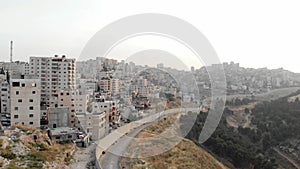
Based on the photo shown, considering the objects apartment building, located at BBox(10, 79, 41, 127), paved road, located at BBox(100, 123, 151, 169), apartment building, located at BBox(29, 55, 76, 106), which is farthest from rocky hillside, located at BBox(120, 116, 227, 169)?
apartment building, located at BBox(29, 55, 76, 106)

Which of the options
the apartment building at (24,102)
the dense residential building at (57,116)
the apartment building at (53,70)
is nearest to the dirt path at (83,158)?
the dense residential building at (57,116)

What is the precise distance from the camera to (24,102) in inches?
228

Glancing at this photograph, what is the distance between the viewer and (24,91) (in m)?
5.81

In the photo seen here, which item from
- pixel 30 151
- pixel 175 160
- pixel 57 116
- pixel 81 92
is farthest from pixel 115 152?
pixel 81 92

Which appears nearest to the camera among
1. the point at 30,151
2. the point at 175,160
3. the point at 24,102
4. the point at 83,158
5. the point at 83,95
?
the point at 30,151

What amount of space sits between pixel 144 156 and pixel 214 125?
333cm

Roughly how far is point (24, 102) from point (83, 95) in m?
1.85

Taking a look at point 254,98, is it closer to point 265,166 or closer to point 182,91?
point 182,91

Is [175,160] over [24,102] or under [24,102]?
under

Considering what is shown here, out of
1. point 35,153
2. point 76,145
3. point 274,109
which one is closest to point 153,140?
point 76,145

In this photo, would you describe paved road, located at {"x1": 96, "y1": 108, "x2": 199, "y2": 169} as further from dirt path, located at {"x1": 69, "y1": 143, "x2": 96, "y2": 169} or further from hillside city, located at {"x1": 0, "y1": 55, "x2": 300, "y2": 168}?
hillside city, located at {"x1": 0, "y1": 55, "x2": 300, "y2": 168}

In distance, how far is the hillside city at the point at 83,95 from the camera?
230 inches

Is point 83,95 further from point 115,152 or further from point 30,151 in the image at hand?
point 30,151

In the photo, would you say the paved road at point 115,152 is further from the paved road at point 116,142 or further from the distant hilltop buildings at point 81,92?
the distant hilltop buildings at point 81,92
